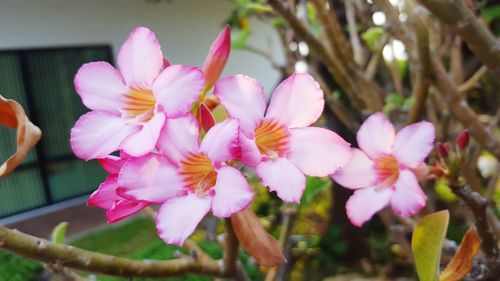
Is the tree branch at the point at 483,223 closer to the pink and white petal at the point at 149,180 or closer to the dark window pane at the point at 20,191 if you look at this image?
the pink and white petal at the point at 149,180

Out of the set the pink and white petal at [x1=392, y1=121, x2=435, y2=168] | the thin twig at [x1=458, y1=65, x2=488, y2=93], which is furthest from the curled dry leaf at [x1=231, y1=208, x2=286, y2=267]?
the thin twig at [x1=458, y1=65, x2=488, y2=93]

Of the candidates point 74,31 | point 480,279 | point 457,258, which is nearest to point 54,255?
point 457,258

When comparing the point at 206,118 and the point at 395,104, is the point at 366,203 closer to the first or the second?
the point at 206,118

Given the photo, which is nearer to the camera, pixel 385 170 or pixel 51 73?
pixel 385 170

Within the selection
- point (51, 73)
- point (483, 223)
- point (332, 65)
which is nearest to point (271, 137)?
point (483, 223)

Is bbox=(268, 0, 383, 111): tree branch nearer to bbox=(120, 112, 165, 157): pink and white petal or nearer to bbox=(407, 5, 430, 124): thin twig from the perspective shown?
bbox=(407, 5, 430, 124): thin twig
